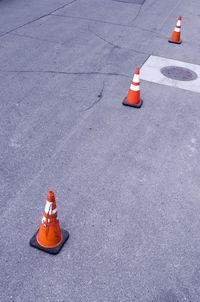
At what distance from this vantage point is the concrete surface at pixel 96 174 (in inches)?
129

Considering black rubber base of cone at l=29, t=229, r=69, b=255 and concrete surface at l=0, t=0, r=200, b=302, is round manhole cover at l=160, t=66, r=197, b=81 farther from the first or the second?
black rubber base of cone at l=29, t=229, r=69, b=255

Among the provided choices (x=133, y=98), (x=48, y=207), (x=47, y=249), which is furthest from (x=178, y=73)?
(x=47, y=249)

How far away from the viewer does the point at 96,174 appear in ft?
15.2

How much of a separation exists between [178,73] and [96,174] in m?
4.34

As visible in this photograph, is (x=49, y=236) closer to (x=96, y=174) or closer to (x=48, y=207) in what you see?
(x=48, y=207)

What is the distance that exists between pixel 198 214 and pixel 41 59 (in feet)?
17.9

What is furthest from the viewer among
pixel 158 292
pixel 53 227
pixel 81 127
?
pixel 81 127

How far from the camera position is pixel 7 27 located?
31.9 ft

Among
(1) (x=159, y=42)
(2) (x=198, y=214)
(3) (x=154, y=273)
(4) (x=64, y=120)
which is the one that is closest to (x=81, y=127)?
(4) (x=64, y=120)

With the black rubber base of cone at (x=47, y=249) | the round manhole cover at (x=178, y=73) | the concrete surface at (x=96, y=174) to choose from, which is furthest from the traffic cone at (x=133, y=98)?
the black rubber base of cone at (x=47, y=249)

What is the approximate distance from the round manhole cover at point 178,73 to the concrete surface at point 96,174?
0.72m

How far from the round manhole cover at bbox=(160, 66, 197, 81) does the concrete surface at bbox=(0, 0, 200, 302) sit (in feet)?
2.37

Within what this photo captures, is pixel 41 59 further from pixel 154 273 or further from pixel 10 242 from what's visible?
pixel 154 273

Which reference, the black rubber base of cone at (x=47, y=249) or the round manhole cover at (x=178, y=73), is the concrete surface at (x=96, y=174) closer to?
the black rubber base of cone at (x=47, y=249)
